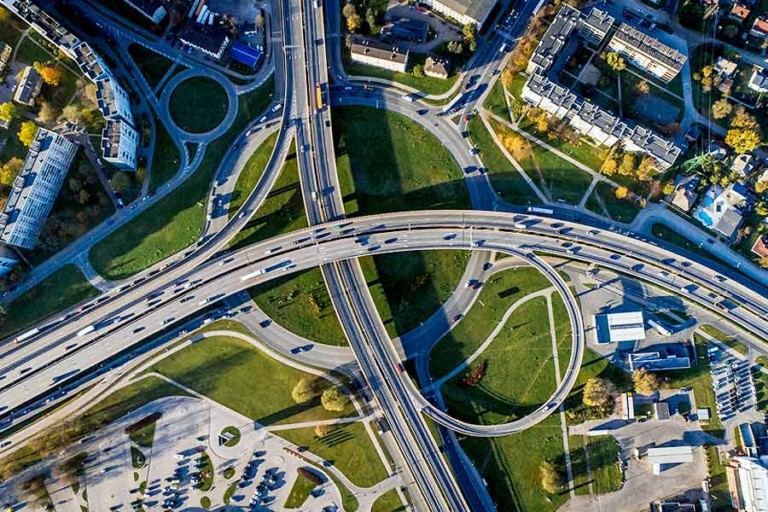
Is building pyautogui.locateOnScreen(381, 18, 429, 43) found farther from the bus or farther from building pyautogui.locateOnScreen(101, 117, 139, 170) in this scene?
building pyautogui.locateOnScreen(101, 117, 139, 170)

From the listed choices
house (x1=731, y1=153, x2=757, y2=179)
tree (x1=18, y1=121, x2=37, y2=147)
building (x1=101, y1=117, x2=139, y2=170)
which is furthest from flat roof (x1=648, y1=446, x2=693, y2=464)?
tree (x1=18, y1=121, x2=37, y2=147)

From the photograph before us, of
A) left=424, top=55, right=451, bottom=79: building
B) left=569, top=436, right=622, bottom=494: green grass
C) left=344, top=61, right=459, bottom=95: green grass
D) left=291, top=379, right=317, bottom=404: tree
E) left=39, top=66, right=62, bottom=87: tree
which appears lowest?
left=291, top=379, right=317, bottom=404: tree

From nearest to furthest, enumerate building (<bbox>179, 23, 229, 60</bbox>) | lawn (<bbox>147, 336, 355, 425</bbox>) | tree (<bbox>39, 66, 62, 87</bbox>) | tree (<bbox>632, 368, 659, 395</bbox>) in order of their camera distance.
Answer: tree (<bbox>632, 368, 659, 395</bbox>)
lawn (<bbox>147, 336, 355, 425</bbox>)
tree (<bbox>39, 66, 62, 87</bbox>)
building (<bbox>179, 23, 229, 60</bbox>)

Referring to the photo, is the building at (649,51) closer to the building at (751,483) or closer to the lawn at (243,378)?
the building at (751,483)

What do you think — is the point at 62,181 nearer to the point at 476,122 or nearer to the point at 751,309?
the point at 476,122

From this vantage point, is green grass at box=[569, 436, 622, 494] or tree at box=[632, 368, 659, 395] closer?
tree at box=[632, 368, 659, 395]

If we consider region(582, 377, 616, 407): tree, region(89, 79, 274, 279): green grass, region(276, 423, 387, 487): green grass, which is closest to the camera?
region(582, 377, 616, 407): tree

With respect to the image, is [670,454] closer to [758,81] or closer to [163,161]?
[758,81]
